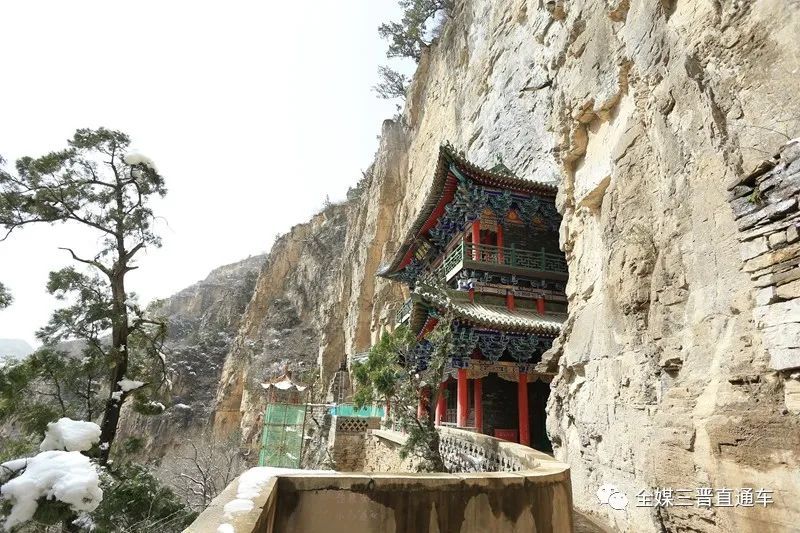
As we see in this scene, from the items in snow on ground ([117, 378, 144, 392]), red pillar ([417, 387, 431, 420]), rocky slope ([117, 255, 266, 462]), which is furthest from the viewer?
rocky slope ([117, 255, 266, 462])

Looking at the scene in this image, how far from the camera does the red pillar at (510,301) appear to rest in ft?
39.8

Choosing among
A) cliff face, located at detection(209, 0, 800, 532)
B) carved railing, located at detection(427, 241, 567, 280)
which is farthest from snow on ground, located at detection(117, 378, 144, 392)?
cliff face, located at detection(209, 0, 800, 532)

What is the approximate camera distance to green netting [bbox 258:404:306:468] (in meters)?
16.0

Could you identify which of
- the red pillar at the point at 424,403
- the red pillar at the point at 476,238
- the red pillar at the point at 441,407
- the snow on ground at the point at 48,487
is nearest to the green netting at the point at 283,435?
the red pillar at the point at 424,403

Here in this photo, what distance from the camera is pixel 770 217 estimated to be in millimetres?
3928

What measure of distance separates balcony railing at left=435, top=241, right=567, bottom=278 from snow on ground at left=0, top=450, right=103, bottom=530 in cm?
907

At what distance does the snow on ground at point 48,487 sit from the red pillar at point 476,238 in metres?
9.72

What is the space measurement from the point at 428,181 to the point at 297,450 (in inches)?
628

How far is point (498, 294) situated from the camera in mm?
12180

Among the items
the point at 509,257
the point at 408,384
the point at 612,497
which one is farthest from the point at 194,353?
the point at 612,497

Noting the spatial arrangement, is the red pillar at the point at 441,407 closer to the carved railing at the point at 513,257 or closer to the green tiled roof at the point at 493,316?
the green tiled roof at the point at 493,316

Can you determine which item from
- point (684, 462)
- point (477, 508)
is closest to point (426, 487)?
point (477, 508)

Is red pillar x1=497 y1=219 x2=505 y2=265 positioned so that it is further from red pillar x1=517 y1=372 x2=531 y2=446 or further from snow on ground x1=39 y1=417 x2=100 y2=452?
snow on ground x1=39 y1=417 x2=100 y2=452

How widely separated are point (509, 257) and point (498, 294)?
119 cm
